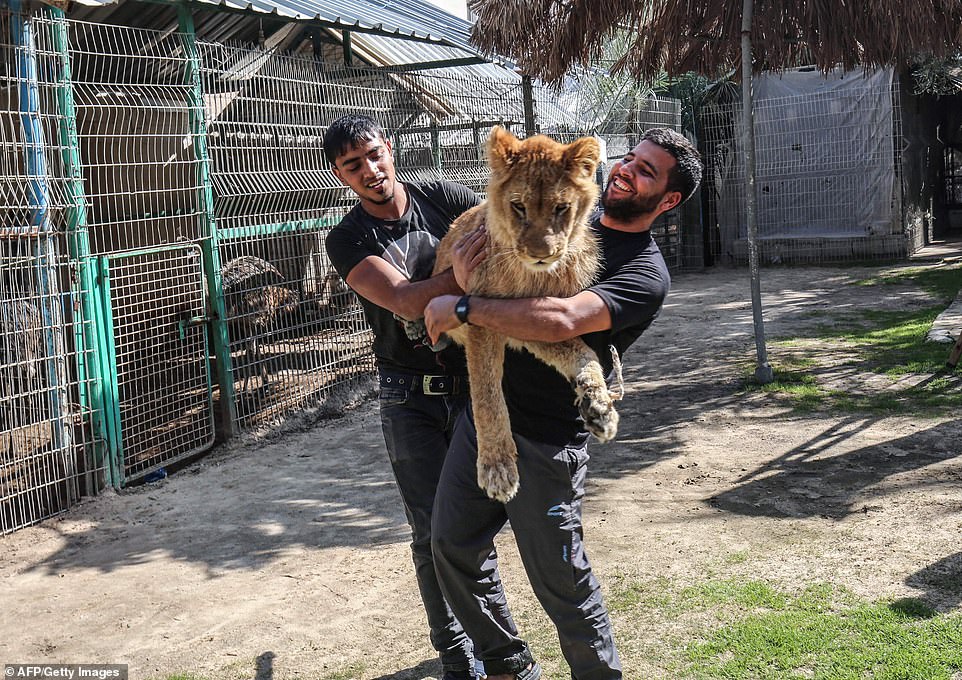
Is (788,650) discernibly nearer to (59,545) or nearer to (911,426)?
(911,426)

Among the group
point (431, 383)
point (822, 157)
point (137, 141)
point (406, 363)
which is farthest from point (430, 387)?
point (822, 157)

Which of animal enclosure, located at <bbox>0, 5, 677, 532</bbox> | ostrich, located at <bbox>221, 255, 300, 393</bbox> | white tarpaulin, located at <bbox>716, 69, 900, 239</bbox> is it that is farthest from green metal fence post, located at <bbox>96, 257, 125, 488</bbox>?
white tarpaulin, located at <bbox>716, 69, 900, 239</bbox>

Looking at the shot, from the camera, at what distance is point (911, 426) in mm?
6594

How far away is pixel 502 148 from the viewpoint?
2.92m

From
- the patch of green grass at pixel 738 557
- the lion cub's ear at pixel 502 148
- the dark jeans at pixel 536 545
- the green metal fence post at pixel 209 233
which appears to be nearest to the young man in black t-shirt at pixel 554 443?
the dark jeans at pixel 536 545

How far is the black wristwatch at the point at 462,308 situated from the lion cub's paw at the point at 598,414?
449 millimetres

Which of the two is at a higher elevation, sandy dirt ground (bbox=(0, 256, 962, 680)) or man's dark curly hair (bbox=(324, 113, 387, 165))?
man's dark curly hair (bbox=(324, 113, 387, 165))

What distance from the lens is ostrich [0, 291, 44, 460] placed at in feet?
18.2

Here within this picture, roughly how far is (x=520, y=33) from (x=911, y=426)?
5.23 metres

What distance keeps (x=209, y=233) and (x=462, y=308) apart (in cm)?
482

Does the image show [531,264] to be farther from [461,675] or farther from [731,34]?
[731,34]

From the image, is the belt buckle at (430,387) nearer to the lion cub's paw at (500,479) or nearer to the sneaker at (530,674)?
the lion cub's paw at (500,479)

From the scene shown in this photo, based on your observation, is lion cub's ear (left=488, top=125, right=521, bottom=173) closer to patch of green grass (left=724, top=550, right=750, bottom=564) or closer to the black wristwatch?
the black wristwatch

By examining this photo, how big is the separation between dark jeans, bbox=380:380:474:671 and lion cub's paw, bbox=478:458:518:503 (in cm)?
74
